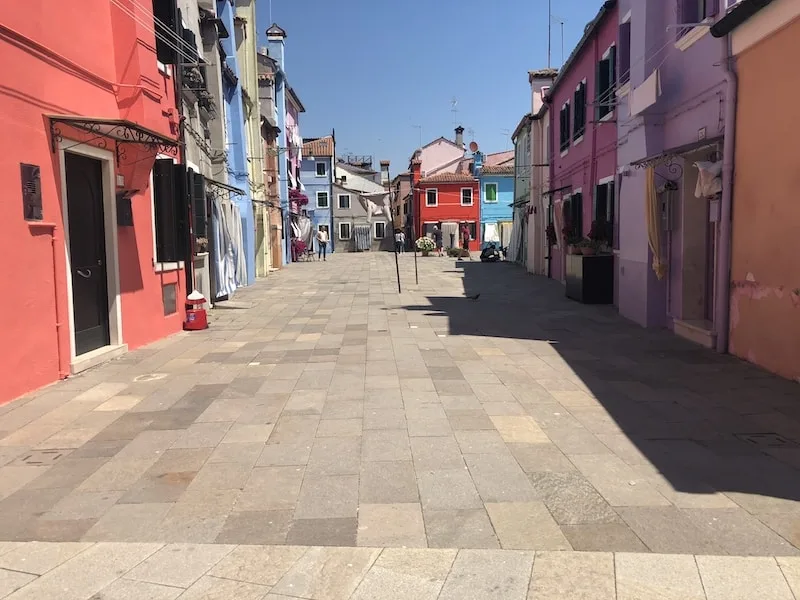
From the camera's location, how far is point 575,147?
16.7 metres

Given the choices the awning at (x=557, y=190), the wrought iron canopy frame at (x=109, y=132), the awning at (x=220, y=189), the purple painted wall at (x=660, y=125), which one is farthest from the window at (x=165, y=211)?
the awning at (x=557, y=190)

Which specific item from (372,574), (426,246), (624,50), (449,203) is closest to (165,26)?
(624,50)

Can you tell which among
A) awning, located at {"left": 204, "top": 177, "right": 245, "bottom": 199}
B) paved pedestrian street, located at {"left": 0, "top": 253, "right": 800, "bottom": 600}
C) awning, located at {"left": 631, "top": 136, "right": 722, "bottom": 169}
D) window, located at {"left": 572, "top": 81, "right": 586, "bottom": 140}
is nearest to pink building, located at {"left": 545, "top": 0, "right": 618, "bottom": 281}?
window, located at {"left": 572, "top": 81, "right": 586, "bottom": 140}

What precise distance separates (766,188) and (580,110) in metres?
9.87

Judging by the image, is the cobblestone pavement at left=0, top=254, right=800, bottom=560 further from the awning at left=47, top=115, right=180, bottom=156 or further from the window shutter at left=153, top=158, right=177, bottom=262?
the awning at left=47, top=115, right=180, bottom=156

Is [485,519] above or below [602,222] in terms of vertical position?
below

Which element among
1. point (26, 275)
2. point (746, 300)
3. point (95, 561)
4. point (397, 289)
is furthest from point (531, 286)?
point (95, 561)

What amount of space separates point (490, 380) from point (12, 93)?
17.9 ft

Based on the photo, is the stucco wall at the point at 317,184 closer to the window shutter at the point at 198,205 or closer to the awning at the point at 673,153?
the window shutter at the point at 198,205

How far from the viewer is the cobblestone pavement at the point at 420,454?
3.37 meters

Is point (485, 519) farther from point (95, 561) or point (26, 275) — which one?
point (26, 275)

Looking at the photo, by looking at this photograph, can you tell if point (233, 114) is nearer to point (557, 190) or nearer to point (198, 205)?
point (198, 205)

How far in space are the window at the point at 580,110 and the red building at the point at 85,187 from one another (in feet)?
32.4

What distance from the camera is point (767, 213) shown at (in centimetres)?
677
